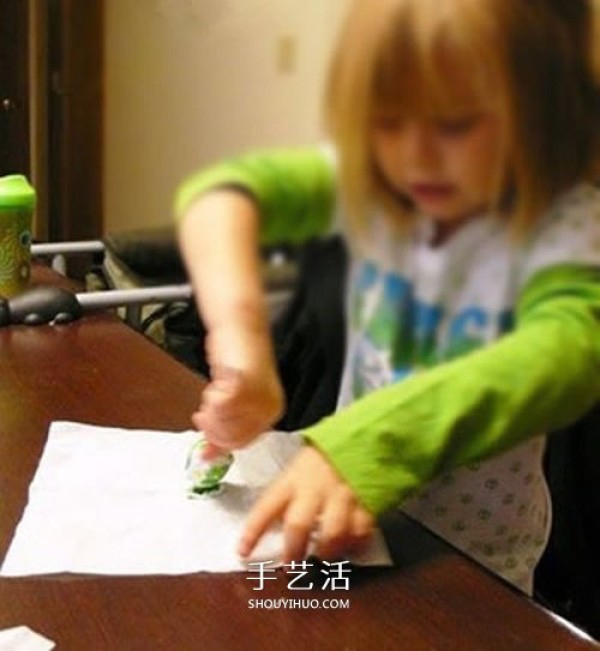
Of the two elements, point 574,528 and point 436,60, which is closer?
point 436,60

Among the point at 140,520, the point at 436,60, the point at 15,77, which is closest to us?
the point at 436,60

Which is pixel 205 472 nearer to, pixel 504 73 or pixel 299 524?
pixel 299 524

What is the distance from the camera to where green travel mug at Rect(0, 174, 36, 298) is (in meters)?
0.40

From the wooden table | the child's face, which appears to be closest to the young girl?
the child's face

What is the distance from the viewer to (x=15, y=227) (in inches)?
19.0

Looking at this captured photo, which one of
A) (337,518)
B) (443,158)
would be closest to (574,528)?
(337,518)

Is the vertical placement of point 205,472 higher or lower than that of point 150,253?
lower

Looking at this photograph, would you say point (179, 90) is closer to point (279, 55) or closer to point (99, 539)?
point (279, 55)

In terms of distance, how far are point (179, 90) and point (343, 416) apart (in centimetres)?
9

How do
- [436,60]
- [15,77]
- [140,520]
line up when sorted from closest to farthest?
1. [436,60]
2. [15,77]
3. [140,520]

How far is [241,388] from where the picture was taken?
0.87 ft

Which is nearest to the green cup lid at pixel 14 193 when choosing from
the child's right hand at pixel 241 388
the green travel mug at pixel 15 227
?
the green travel mug at pixel 15 227

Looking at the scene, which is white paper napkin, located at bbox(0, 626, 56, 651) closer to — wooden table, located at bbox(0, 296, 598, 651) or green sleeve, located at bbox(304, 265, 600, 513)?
wooden table, located at bbox(0, 296, 598, 651)

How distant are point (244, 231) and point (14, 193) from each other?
0.79ft
